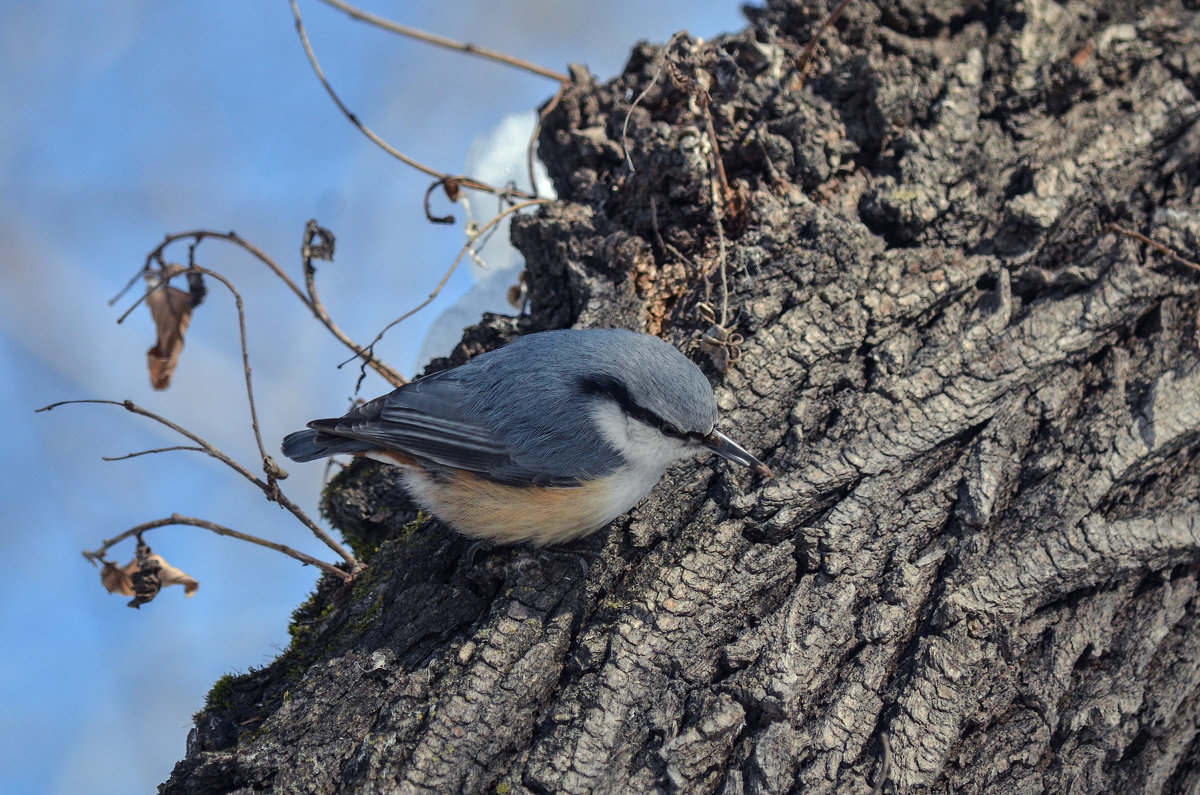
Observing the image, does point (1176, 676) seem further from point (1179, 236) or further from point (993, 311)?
point (1179, 236)

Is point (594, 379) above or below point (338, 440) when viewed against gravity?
below

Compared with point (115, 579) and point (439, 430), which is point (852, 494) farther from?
point (115, 579)

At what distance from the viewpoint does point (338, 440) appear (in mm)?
2160

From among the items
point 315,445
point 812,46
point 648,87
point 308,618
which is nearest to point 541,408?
point 315,445

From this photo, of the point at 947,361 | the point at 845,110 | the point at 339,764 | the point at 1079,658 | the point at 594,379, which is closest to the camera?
the point at 339,764

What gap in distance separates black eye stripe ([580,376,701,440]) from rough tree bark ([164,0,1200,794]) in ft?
0.59

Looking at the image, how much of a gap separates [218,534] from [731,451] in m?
1.40

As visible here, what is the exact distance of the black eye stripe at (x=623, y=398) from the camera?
1954 mm

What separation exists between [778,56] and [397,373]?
5.53 feet

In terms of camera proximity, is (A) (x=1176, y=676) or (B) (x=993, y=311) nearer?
(A) (x=1176, y=676)

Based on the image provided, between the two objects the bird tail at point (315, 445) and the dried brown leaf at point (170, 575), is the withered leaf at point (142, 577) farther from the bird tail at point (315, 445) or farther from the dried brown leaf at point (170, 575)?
the bird tail at point (315, 445)

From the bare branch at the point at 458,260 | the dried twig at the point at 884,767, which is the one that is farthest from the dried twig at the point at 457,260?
the dried twig at the point at 884,767

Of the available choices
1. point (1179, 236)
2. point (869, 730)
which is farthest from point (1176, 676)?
point (1179, 236)

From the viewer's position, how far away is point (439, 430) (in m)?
2.04
